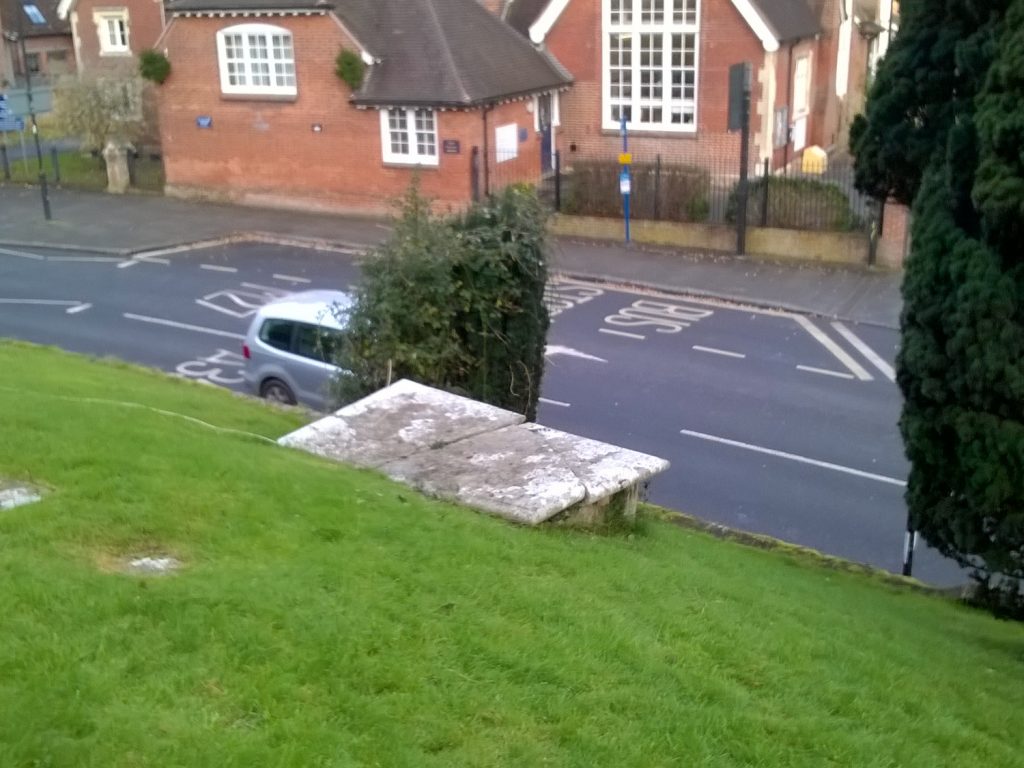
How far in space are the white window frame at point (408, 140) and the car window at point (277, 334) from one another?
14236 mm

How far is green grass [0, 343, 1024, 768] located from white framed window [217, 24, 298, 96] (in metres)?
24.2

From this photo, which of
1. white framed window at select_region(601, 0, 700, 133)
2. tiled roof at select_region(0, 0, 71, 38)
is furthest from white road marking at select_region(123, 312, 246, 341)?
tiled roof at select_region(0, 0, 71, 38)

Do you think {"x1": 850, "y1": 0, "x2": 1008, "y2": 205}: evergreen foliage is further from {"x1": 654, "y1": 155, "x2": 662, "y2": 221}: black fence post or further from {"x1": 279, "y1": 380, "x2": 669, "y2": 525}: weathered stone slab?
{"x1": 654, "y1": 155, "x2": 662, "y2": 221}: black fence post

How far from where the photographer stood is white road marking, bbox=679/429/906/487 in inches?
535

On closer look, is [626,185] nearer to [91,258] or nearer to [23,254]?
[91,258]

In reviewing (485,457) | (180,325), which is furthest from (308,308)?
(485,457)

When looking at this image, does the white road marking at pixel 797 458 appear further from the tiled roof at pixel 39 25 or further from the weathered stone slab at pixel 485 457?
the tiled roof at pixel 39 25

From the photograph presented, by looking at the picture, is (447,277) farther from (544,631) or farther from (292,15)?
(292,15)

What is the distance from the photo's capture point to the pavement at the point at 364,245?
22.2 m

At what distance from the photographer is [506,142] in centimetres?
2917

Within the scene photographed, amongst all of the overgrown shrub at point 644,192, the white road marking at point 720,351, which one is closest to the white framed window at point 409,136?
the overgrown shrub at point 644,192

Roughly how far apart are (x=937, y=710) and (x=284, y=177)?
91.3 ft

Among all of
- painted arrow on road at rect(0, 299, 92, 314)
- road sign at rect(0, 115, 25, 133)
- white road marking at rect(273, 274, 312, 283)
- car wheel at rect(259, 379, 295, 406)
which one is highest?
road sign at rect(0, 115, 25, 133)

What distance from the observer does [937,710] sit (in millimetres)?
5562
